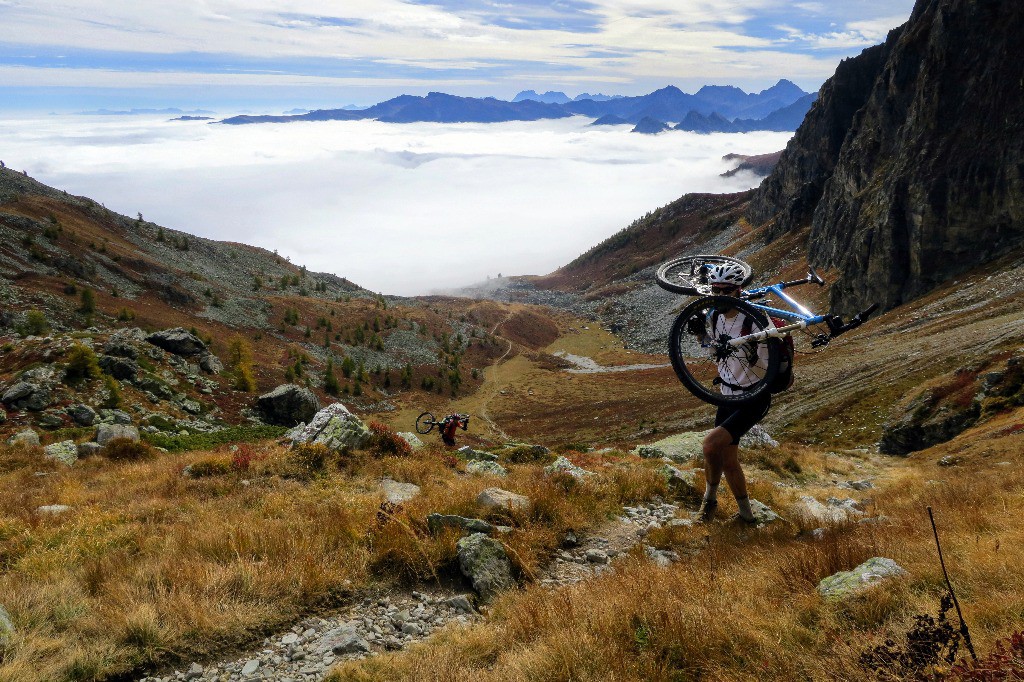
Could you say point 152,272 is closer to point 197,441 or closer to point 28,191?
point 28,191

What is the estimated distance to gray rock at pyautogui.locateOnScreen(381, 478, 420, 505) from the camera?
1017 centimetres

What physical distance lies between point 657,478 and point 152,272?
72.7 meters

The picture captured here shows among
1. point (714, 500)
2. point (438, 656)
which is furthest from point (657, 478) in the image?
point (438, 656)

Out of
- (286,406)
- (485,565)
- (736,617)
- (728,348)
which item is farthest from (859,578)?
(286,406)

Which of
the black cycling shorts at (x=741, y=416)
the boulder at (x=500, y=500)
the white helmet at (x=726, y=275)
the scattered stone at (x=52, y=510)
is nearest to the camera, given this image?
the white helmet at (x=726, y=275)

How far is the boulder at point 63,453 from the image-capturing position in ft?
50.1

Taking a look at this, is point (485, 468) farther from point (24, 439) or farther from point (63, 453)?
point (24, 439)

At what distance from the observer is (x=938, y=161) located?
63.7m

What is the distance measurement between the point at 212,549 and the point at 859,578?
770 cm

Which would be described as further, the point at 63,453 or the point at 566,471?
the point at 63,453

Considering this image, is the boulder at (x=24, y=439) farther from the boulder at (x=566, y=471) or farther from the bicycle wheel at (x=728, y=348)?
the bicycle wheel at (x=728, y=348)

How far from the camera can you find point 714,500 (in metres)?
8.96

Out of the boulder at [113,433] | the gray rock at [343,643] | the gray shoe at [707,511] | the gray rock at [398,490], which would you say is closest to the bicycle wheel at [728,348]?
the gray shoe at [707,511]

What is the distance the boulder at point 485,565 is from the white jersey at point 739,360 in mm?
3950
